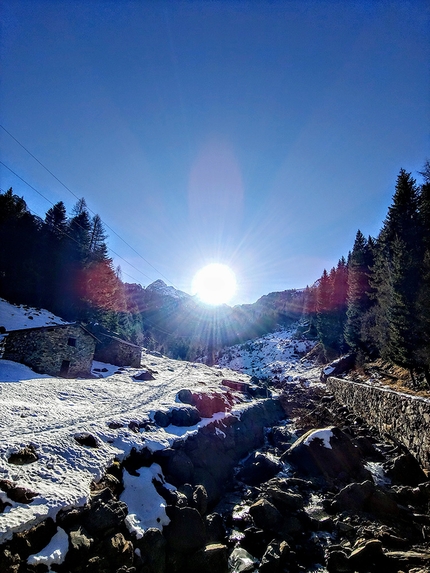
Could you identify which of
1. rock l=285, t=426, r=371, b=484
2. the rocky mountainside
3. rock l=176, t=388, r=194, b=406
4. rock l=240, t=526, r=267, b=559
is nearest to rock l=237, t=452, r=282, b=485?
rock l=285, t=426, r=371, b=484

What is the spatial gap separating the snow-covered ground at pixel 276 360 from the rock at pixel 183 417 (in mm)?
35946

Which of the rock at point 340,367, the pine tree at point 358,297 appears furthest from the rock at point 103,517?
the pine tree at point 358,297

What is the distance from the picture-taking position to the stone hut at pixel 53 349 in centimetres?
2017

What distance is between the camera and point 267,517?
30.1ft

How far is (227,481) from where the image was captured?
42.5 ft

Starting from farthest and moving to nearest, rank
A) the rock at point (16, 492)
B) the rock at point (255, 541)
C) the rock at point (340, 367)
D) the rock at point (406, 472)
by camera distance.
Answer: the rock at point (340, 367) < the rock at point (406, 472) < the rock at point (255, 541) < the rock at point (16, 492)

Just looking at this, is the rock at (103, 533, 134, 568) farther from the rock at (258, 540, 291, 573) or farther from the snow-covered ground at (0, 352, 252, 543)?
the rock at (258, 540, 291, 573)

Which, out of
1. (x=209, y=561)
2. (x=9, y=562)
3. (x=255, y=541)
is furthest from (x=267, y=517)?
(x=9, y=562)

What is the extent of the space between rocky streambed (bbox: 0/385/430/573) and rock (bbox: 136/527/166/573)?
0.8 inches

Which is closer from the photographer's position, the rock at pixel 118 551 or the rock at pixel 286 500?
the rock at pixel 118 551

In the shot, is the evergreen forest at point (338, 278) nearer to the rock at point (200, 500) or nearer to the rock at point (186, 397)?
the rock at point (186, 397)

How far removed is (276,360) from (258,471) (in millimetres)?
57584

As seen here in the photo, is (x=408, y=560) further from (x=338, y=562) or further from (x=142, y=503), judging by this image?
(x=142, y=503)

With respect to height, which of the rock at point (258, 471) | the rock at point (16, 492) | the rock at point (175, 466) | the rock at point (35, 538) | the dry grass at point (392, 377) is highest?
the dry grass at point (392, 377)
